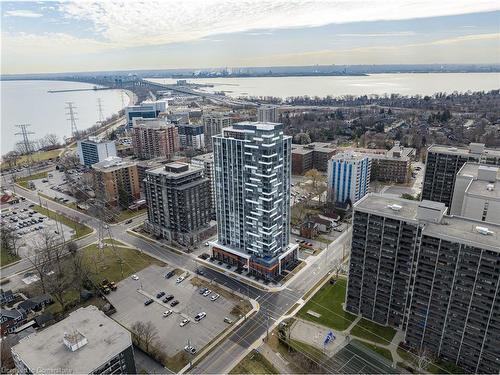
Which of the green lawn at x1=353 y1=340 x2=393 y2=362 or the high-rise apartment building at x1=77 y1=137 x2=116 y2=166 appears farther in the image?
the high-rise apartment building at x1=77 y1=137 x2=116 y2=166

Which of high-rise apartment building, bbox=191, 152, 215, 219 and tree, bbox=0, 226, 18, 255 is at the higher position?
high-rise apartment building, bbox=191, 152, 215, 219

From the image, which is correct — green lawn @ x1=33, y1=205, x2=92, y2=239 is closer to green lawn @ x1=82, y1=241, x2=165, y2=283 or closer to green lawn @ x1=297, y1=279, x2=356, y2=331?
green lawn @ x1=82, y1=241, x2=165, y2=283

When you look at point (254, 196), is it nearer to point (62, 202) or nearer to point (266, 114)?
point (62, 202)

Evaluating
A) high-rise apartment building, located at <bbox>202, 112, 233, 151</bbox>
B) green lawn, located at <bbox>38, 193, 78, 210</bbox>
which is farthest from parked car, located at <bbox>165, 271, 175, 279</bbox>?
high-rise apartment building, located at <bbox>202, 112, 233, 151</bbox>

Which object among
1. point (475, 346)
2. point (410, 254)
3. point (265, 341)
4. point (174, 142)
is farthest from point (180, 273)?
point (174, 142)

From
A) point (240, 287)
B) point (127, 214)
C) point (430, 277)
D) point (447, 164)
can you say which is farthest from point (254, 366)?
point (447, 164)
